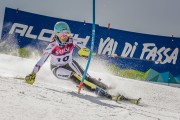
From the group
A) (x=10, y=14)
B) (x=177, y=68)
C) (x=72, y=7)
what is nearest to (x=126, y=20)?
(x=72, y=7)

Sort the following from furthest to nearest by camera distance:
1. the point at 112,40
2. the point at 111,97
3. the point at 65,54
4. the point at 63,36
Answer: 1. the point at 112,40
2. the point at 65,54
3. the point at 63,36
4. the point at 111,97

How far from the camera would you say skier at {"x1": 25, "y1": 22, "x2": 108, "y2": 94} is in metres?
8.57

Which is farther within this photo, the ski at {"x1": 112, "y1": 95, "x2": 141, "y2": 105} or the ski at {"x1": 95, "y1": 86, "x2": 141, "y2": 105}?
the ski at {"x1": 95, "y1": 86, "x2": 141, "y2": 105}

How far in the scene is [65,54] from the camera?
29.2 feet

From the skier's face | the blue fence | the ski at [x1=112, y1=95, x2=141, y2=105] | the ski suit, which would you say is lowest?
the ski at [x1=112, y1=95, x2=141, y2=105]

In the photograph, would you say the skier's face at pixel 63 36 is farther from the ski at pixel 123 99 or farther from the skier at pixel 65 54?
the ski at pixel 123 99

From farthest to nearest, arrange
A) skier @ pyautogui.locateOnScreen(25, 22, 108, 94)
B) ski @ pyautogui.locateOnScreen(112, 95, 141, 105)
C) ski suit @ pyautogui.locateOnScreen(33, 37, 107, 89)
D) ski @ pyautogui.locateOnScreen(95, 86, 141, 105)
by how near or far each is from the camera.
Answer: ski suit @ pyautogui.locateOnScreen(33, 37, 107, 89)
skier @ pyautogui.locateOnScreen(25, 22, 108, 94)
ski @ pyautogui.locateOnScreen(95, 86, 141, 105)
ski @ pyautogui.locateOnScreen(112, 95, 141, 105)

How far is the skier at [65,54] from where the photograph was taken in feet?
28.1

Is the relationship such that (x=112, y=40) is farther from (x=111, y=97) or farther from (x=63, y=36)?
(x=111, y=97)

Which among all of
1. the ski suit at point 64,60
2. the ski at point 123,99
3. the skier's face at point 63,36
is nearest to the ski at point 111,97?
the ski at point 123,99

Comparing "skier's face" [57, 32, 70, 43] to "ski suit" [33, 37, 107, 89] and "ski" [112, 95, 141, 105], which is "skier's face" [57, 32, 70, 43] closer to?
"ski suit" [33, 37, 107, 89]

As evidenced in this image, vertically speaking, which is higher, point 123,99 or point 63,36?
point 63,36

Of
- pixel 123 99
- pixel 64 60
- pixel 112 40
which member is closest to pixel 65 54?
pixel 64 60

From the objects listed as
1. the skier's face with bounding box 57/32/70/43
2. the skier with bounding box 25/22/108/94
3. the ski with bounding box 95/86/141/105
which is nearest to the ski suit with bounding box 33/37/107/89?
the skier with bounding box 25/22/108/94
